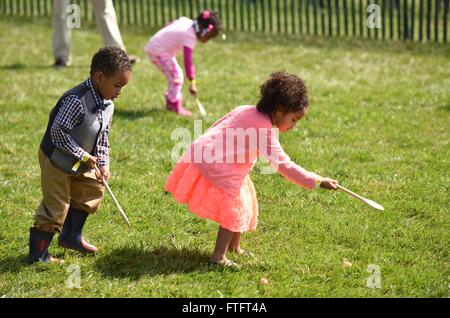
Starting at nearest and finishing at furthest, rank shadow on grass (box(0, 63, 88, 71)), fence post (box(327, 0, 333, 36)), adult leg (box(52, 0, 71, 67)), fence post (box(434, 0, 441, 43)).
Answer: shadow on grass (box(0, 63, 88, 71))
adult leg (box(52, 0, 71, 67))
fence post (box(434, 0, 441, 43))
fence post (box(327, 0, 333, 36))

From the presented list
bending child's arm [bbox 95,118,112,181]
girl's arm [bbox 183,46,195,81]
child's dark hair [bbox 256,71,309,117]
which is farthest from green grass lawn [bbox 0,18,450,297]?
child's dark hair [bbox 256,71,309,117]

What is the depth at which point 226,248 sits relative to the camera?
4.71m

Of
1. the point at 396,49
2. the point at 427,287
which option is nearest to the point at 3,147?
the point at 427,287

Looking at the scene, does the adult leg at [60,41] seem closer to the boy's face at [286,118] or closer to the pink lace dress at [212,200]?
the pink lace dress at [212,200]

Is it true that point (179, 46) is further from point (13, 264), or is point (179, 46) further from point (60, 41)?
point (13, 264)

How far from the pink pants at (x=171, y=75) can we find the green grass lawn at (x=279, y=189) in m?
0.30

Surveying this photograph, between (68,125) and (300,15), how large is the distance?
8.48 meters

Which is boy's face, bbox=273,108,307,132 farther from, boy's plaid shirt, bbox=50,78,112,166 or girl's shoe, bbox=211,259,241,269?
boy's plaid shirt, bbox=50,78,112,166

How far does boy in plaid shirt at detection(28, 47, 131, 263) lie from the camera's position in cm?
445

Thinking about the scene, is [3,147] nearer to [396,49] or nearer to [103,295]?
[103,295]

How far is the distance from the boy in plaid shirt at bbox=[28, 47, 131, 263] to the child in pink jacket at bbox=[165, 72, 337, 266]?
0.58m

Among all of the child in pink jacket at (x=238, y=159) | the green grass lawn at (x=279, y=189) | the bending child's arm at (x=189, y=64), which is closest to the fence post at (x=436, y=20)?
the green grass lawn at (x=279, y=189)

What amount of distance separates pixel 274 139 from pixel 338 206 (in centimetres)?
149

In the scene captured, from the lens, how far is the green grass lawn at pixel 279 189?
4535 millimetres
